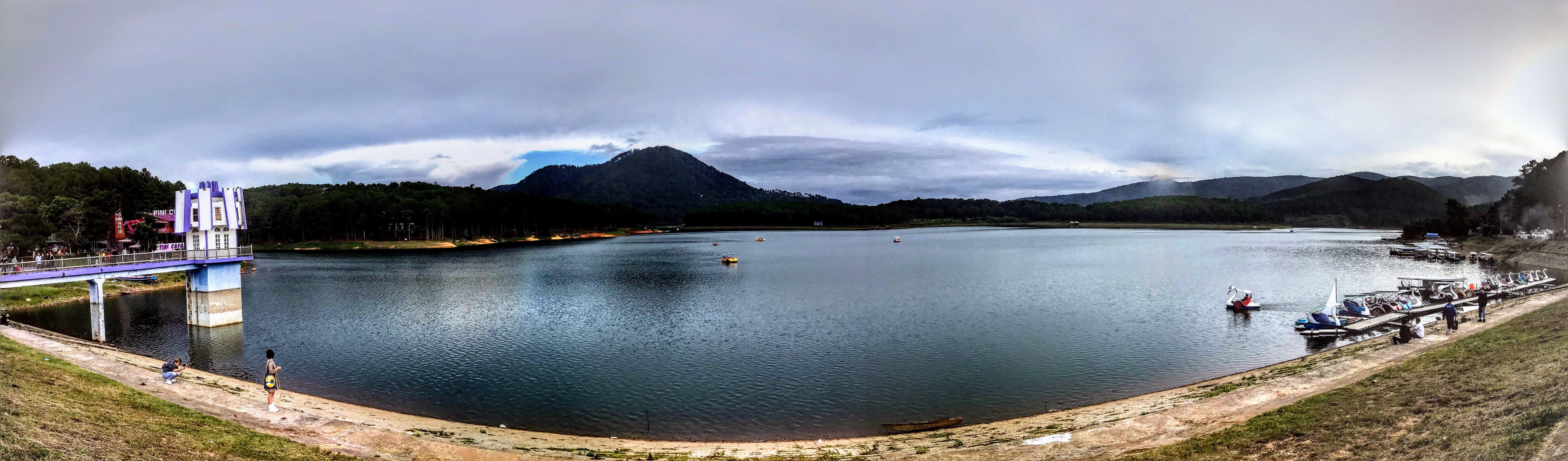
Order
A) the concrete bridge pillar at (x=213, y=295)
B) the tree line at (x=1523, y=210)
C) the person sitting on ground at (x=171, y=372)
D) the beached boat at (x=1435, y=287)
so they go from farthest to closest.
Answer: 1. the tree line at (x=1523, y=210)
2. the beached boat at (x=1435, y=287)
3. the concrete bridge pillar at (x=213, y=295)
4. the person sitting on ground at (x=171, y=372)

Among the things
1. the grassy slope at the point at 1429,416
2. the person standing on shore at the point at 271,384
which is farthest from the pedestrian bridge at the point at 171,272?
the grassy slope at the point at 1429,416

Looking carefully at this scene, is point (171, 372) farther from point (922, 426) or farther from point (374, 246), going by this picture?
point (374, 246)

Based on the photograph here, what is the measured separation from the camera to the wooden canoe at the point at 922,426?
21656 mm

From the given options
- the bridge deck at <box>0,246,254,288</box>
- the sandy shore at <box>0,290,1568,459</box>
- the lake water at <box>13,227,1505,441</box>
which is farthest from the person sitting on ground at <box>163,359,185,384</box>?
the bridge deck at <box>0,246,254,288</box>

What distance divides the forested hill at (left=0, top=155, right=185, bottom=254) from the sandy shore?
45.1 metres

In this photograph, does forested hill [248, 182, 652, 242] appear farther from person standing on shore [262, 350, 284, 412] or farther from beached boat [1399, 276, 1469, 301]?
beached boat [1399, 276, 1469, 301]

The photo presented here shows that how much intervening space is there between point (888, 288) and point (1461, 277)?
5418 centimetres

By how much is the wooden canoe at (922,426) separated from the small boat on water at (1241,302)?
33.2m

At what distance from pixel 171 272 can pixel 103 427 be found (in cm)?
3494

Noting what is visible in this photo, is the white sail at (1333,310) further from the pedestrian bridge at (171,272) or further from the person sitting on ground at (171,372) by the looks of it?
the pedestrian bridge at (171,272)

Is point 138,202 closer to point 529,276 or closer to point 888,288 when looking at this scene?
point 529,276

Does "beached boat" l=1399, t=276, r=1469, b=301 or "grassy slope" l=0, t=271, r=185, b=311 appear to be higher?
"grassy slope" l=0, t=271, r=185, b=311

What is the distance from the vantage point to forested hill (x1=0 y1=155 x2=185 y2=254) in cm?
5600

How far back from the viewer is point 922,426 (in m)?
21.8
